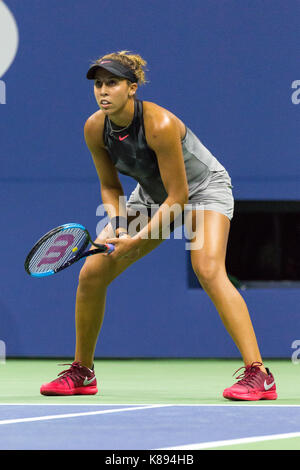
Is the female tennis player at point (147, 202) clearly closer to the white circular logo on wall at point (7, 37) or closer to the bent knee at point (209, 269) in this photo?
the bent knee at point (209, 269)

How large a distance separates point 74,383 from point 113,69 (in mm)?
1558

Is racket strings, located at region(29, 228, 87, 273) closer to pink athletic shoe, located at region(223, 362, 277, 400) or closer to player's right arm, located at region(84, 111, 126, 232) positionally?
player's right arm, located at region(84, 111, 126, 232)

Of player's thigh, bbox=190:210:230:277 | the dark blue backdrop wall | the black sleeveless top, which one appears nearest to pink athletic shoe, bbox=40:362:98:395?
player's thigh, bbox=190:210:230:277

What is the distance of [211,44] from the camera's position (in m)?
7.03

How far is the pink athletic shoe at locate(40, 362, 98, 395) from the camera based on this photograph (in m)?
4.76

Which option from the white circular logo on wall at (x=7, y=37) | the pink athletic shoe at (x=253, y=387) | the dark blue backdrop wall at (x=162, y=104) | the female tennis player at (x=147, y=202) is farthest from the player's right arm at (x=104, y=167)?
the white circular logo on wall at (x=7, y=37)

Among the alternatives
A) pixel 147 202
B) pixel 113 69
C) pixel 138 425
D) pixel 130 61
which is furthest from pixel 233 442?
pixel 130 61

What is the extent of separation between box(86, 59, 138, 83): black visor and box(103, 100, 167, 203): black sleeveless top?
0.13 meters

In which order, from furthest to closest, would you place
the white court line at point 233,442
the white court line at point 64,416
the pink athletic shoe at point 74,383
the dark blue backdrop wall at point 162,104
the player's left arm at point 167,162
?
1. the dark blue backdrop wall at point 162,104
2. the pink athletic shoe at point 74,383
3. the player's left arm at point 167,162
4. the white court line at point 64,416
5. the white court line at point 233,442

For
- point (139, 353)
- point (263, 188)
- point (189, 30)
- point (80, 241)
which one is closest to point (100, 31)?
point (189, 30)

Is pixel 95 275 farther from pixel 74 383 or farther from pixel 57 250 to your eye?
pixel 74 383

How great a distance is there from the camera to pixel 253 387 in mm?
4449

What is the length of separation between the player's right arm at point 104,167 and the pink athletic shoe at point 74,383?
76 cm

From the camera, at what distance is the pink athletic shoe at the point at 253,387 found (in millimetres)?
4441
